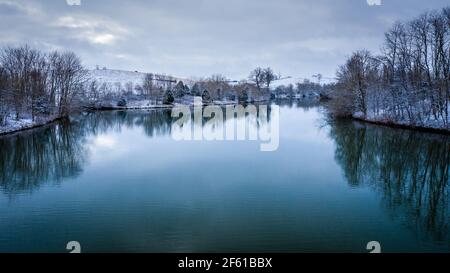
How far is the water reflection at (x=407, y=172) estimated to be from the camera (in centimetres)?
704

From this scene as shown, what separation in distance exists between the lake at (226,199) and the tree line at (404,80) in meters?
7.95

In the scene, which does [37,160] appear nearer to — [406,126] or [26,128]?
[26,128]

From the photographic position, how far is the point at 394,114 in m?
24.9

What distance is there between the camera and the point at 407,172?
10.8m

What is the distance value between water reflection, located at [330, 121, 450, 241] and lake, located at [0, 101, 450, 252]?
41 millimetres

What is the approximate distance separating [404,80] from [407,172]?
55.3ft

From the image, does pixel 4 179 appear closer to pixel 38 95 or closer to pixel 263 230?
pixel 263 230

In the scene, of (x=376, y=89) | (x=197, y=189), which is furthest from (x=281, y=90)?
(x=197, y=189)

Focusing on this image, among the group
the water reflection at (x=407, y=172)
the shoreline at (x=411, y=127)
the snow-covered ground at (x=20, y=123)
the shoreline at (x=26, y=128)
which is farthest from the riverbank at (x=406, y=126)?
the snow-covered ground at (x=20, y=123)

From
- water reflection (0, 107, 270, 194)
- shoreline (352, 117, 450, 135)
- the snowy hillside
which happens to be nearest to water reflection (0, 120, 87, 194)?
water reflection (0, 107, 270, 194)

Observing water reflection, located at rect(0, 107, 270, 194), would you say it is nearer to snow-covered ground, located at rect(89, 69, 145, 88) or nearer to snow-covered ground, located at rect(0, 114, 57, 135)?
snow-covered ground, located at rect(0, 114, 57, 135)

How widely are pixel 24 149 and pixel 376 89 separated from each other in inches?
1030
